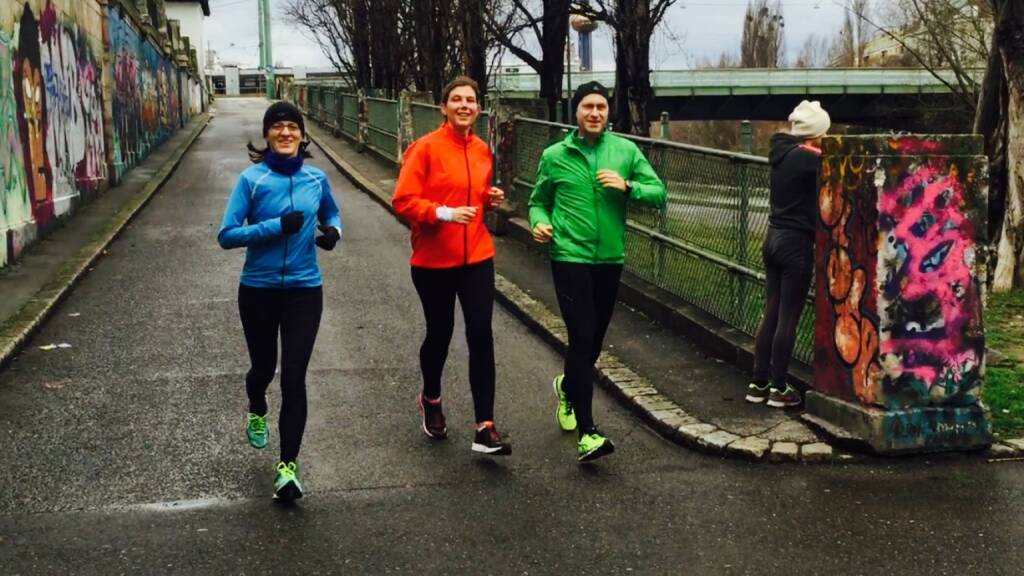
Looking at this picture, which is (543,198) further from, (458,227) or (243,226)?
(243,226)

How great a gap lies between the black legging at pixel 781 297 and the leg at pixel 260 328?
8.99 feet

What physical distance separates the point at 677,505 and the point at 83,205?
1479 centimetres

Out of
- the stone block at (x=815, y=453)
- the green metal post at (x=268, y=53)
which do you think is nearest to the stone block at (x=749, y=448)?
the stone block at (x=815, y=453)

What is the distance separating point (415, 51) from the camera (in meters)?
33.3

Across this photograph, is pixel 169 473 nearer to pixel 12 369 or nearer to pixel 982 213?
pixel 12 369

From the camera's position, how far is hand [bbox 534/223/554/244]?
605 centimetres

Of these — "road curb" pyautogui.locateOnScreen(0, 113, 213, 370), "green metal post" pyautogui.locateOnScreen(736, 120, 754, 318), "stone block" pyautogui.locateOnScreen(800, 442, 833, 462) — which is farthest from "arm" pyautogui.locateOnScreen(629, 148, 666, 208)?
"road curb" pyautogui.locateOnScreen(0, 113, 213, 370)

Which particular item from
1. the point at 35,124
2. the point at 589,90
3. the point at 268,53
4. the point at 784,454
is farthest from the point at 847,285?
the point at 268,53

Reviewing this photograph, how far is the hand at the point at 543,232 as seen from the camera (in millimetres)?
6047

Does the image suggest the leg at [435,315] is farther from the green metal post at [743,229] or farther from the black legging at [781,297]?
the green metal post at [743,229]

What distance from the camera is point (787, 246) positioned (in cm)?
683

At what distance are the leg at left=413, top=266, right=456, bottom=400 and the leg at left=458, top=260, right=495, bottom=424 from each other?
0.09 metres

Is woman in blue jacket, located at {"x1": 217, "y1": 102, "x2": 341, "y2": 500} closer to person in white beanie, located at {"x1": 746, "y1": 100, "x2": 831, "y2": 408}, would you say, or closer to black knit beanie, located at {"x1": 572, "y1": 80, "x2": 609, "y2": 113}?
black knit beanie, located at {"x1": 572, "y1": 80, "x2": 609, "y2": 113}

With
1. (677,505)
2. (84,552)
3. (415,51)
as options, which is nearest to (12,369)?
(84,552)
